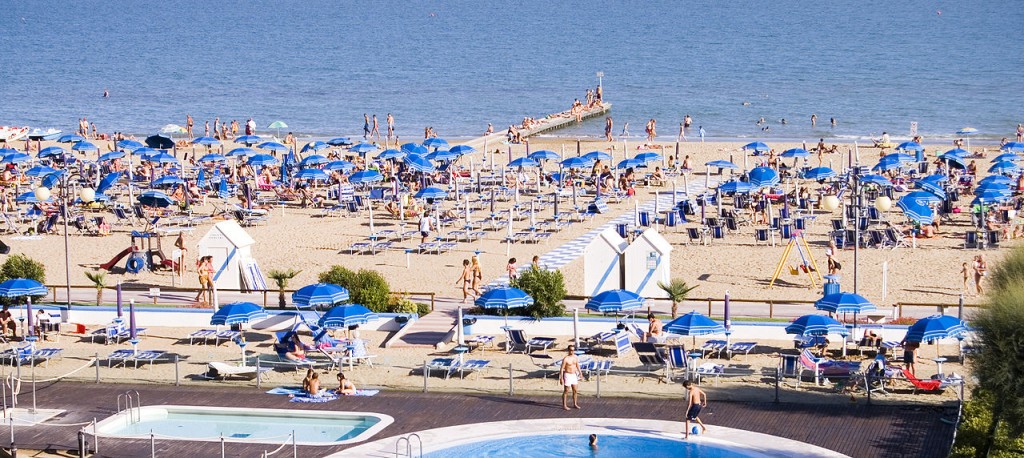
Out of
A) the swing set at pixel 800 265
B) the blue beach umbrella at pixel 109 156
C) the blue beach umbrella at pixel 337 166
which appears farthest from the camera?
the blue beach umbrella at pixel 109 156

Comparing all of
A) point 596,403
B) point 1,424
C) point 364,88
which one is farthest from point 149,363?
point 364,88

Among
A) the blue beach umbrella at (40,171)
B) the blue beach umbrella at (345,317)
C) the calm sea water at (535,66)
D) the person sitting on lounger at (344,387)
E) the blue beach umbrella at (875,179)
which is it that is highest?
the calm sea water at (535,66)

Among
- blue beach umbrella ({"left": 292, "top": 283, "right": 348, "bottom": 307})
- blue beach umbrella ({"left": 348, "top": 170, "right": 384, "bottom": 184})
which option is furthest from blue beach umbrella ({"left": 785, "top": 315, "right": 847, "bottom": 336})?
blue beach umbrella ({"left": 348, "top": 170, "right": 384, "bottom": 184})

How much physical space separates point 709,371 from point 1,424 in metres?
9.95

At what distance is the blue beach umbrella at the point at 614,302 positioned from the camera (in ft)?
76.4

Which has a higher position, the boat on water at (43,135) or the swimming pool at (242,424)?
the boat on water at (43,135)

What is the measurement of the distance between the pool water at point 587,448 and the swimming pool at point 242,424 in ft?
5.15

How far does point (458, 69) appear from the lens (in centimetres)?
11212

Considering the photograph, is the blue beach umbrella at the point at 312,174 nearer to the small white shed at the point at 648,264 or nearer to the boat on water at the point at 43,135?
the small white shed at the point at 648,264

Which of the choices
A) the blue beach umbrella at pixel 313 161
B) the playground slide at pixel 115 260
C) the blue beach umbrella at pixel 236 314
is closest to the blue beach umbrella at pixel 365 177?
the blue beach umbrella at pixel 313 161

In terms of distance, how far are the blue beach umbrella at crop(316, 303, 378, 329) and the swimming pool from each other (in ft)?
10.2

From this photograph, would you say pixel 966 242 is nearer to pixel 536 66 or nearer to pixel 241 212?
pixel 241 212

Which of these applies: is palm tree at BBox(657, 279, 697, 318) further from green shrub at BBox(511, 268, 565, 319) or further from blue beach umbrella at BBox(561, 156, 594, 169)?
blue beach umbrella at BBox(561, 156, 594, 169)

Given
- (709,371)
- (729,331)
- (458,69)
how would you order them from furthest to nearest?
(458,69), (729,331), (709,371)
